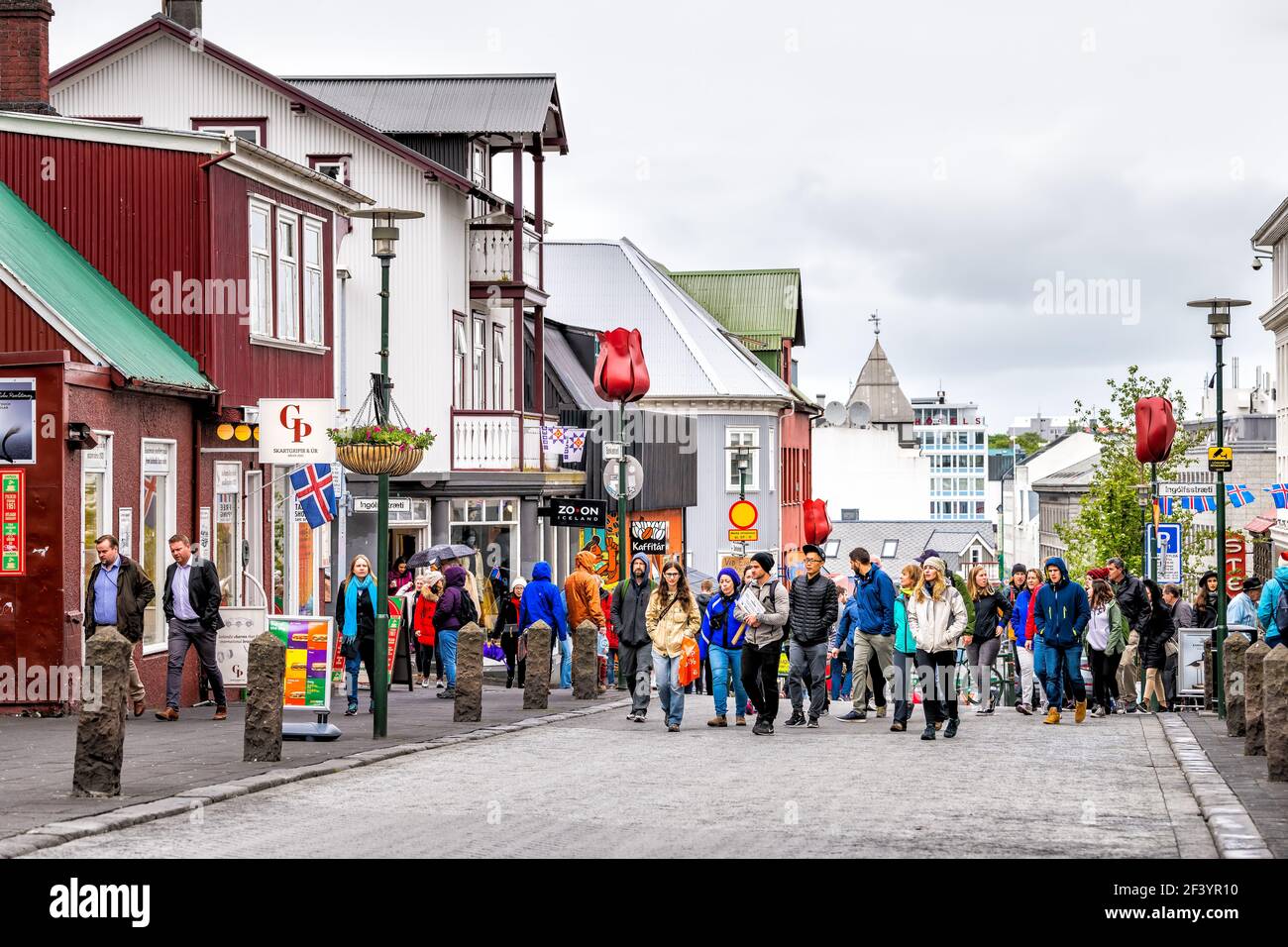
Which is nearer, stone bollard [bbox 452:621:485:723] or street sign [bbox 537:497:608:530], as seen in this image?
stone bollard [bbox 452:621:485:723]

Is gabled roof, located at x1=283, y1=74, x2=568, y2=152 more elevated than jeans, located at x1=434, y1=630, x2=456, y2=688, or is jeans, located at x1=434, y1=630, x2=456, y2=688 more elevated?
gabled roof, located at x1=283, y1=74, x2=568, y2=152

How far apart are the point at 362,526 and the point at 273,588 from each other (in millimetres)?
10205

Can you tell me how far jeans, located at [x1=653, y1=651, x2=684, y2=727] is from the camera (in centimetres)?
1966

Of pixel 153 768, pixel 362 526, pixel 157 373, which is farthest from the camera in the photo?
pixel 362 526

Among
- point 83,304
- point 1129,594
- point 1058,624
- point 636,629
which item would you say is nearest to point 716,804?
point 636,629

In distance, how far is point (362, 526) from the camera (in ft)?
117

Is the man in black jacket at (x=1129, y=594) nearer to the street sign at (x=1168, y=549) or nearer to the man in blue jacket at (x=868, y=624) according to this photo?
the man in blue jacket at (x=868, y=624)

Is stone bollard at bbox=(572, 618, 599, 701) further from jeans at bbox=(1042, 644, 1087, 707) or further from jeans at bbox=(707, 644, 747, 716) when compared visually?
jeans at bbox=(1042, 644, 1087, 707)

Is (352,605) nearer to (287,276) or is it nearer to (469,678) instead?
(469,678)

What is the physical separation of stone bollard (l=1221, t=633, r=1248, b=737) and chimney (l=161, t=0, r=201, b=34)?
23.2 m

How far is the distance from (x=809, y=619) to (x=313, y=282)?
9.82 meters

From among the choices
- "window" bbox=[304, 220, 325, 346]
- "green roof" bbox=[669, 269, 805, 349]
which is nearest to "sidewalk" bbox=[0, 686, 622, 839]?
"window" bbox=[304, 220, 325, 346]
